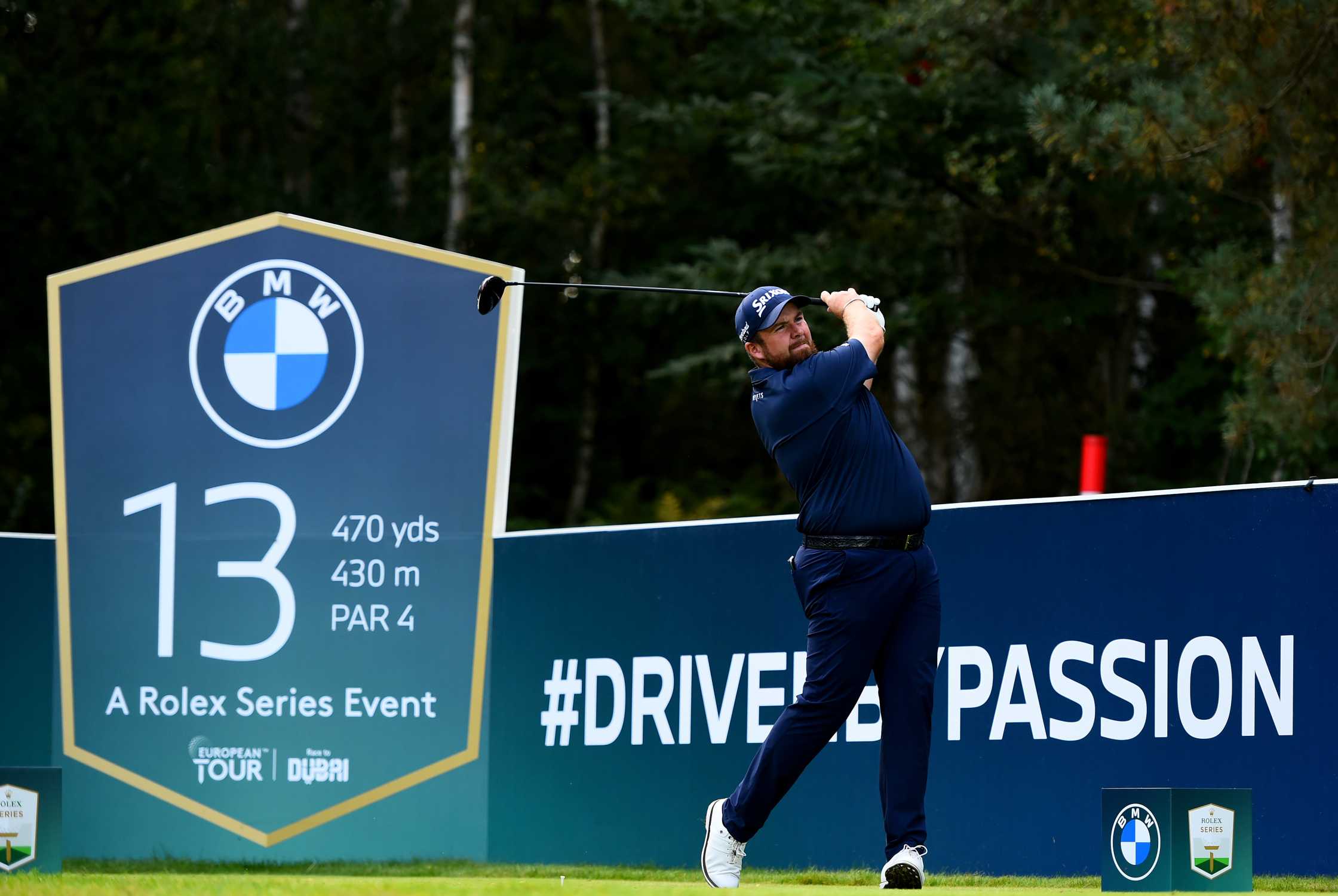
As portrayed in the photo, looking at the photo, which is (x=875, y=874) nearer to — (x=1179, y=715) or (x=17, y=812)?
(x=1179, y=715)

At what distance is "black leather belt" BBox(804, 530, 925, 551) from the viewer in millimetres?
5516

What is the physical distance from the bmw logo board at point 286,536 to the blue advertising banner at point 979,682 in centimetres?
40

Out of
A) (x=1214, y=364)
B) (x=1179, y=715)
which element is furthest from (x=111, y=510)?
(x=1214, y=364)

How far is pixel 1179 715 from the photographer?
6.49m

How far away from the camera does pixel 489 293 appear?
765 centimetres

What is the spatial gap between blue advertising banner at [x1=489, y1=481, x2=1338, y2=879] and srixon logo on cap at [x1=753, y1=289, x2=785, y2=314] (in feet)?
5.96

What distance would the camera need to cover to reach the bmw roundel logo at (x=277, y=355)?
8.31m

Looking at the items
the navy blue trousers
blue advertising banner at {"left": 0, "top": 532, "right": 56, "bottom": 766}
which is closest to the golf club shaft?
the navy blue trousers

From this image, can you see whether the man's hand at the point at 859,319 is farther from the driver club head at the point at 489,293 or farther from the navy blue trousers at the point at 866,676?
the driver club head at the point at 489,293

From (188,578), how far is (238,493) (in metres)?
0.45

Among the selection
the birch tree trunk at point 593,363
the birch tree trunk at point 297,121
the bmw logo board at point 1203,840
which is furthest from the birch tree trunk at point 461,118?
the bmw logo board at point 1203,840

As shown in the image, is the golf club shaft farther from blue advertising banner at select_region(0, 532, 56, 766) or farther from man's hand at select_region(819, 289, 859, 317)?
blue advertising banner at select_region(0, 532, 56, 766)

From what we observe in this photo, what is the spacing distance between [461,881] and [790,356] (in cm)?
197

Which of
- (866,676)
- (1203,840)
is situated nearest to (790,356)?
(866,676)
